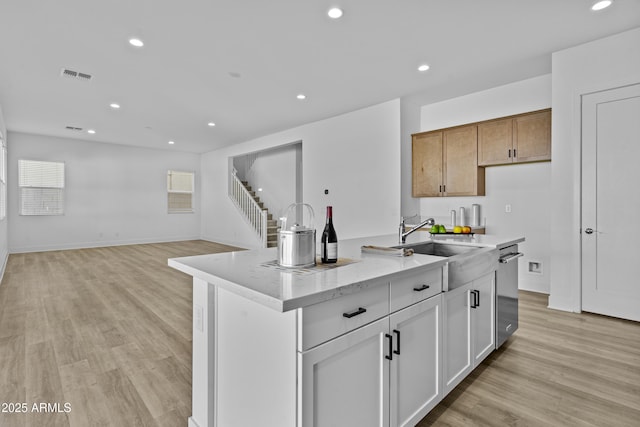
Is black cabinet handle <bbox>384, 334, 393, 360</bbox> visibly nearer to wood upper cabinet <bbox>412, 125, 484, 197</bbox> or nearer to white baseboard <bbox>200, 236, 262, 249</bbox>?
wood upper cabinet <bbox>412, 125, 484, 197</bbox>

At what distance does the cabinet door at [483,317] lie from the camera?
2.16 meters

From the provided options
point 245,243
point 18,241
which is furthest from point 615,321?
point 18,241

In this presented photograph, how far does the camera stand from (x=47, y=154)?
8.09m

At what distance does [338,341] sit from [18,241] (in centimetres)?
979

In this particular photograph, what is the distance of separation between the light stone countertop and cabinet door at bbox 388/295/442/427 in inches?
9.1

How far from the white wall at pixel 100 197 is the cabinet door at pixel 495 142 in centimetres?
878

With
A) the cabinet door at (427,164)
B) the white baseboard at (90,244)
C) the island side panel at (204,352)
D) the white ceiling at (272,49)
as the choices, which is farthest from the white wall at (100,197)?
the island side panel at (204,352)

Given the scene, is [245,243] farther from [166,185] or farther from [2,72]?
[2,72]

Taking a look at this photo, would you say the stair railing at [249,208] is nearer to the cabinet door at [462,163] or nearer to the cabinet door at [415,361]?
the cabinet door at [462,163]

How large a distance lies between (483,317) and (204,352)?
1.86m

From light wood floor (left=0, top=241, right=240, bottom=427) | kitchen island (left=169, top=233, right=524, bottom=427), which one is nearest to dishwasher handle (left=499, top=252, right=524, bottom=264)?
kitchen island (left=169, top=233, right=524, bottom=427)

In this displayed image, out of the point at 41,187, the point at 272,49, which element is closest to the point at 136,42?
the point at 272,49

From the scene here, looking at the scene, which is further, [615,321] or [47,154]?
[47,154]

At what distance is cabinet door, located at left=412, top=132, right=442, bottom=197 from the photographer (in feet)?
16.9
